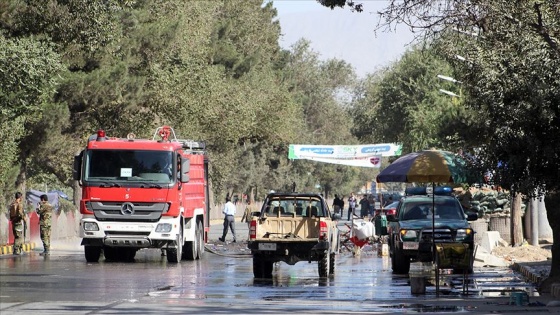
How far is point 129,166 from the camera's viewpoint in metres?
30.2

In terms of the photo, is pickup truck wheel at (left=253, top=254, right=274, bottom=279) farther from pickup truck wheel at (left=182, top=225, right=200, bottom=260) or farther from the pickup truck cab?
pickup truck wheel at (left=182, top=225, right=200, bottom=260)

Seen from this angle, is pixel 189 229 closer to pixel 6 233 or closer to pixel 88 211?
pixel 88 211

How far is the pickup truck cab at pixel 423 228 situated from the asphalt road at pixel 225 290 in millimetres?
727

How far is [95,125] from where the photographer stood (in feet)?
167

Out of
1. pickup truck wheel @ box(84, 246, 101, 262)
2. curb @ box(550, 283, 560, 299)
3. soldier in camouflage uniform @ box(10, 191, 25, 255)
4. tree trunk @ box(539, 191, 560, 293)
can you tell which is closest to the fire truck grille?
pickup truck wheel @ box(84, 246, 101, 262)

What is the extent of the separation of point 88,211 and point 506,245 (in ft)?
43.3

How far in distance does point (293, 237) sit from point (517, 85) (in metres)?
7.10

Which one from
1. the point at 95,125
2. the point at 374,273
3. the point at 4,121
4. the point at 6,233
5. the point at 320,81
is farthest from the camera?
the point at 320,81

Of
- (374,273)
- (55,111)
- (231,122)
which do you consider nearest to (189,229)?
(374,273)

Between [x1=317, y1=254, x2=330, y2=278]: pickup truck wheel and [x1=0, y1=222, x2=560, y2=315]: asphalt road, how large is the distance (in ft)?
0.76

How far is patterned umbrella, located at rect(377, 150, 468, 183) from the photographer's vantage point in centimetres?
2545

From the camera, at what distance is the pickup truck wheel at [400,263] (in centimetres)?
2786

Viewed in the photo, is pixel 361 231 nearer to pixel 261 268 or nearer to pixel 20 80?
pixel 261 268

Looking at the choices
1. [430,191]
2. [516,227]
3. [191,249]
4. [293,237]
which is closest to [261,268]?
[293,237]
